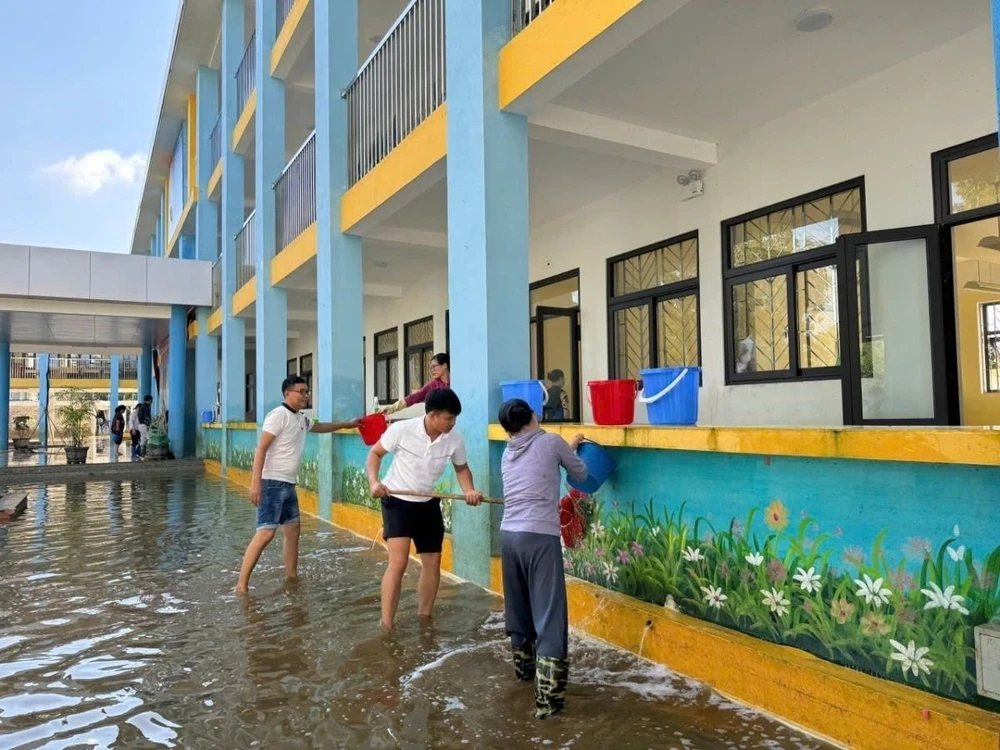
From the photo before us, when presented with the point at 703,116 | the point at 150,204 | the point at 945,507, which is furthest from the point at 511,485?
the point at 150,204

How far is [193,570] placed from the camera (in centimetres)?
671

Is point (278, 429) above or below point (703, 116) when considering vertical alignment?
below

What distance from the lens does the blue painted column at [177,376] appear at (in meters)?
18.6

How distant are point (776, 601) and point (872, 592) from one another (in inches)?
20.7

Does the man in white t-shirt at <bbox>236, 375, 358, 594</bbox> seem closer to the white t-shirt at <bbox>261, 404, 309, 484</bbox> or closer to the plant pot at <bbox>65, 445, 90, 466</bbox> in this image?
the white t-shirt at <bbox>261, 404, 309, 484</bbox>

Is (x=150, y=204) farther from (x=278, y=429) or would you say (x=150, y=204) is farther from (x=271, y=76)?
(x=278, y=429)

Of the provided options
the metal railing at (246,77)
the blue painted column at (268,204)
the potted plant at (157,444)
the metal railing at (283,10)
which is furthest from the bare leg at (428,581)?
the potted plant at (157,444)

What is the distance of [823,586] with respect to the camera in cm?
333

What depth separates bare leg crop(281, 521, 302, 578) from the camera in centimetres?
625

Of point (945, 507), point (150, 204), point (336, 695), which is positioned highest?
point (150, 204)

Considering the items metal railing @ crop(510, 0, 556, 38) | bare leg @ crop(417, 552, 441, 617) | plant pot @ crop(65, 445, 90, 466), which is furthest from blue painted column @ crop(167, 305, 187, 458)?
bare leg @ crop(417, 552, 441, 617)

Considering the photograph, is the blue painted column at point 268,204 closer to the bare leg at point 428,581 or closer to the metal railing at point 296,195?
the metal railing at point 296,195

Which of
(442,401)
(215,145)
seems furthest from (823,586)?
(215,145)

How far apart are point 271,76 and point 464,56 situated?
7.98 m
